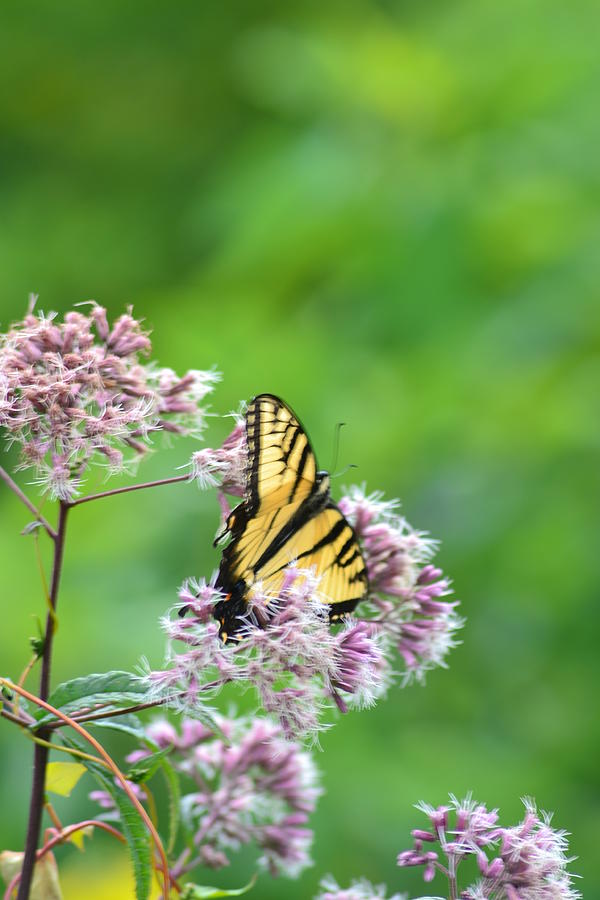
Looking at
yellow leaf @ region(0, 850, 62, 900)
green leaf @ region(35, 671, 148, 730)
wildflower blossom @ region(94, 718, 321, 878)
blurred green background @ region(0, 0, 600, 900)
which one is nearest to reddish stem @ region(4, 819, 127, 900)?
yellow leaf @ region(0, 850, 62, 900)

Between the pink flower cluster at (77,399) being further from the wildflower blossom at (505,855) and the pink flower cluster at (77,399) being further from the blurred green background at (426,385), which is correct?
the blurred green background at (426,385)

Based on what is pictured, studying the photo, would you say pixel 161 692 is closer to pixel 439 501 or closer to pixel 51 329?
pixel 51 329

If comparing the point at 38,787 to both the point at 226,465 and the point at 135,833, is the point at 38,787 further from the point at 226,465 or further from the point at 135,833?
the point at 226,465

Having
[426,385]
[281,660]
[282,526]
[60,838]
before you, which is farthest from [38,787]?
[426,385]

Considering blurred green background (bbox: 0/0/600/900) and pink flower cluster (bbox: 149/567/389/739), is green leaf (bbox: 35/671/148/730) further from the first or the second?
blurred green background (bbox: 0/0/600/900)

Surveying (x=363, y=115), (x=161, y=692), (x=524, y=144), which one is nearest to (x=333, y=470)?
(x=524, y=144)

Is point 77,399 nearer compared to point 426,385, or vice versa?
point 77,399
